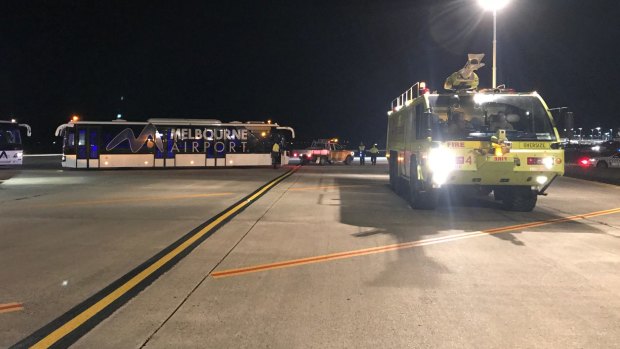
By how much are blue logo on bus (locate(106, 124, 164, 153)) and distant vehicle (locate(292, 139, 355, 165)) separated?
12.3 m

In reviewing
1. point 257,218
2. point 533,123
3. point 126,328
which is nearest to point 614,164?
point 533,123

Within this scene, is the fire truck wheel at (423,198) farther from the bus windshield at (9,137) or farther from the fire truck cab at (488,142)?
the bus windshield at (9,137)

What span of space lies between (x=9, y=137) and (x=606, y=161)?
35.5 m

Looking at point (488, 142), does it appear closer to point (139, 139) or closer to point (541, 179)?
point (541, 179)

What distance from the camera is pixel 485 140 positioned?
12.7 meters

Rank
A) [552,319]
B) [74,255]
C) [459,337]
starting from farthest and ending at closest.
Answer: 1. [74,255]
2. [552,319]
3. [459,337]

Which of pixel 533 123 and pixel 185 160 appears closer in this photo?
pixel 533 123

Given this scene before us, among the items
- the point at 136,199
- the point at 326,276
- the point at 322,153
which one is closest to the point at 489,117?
the point at 326,276

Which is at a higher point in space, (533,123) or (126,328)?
(533,123)

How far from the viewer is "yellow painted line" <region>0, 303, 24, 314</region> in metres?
5.46

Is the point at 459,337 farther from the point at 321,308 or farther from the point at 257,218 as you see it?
the point at 257,218

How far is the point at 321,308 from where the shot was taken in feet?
18.8

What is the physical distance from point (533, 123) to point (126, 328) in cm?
1082

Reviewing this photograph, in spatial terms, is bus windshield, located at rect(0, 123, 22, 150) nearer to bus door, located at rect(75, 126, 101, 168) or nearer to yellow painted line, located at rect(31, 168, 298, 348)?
bus door, located at rect(75, 126, 101, 168)
